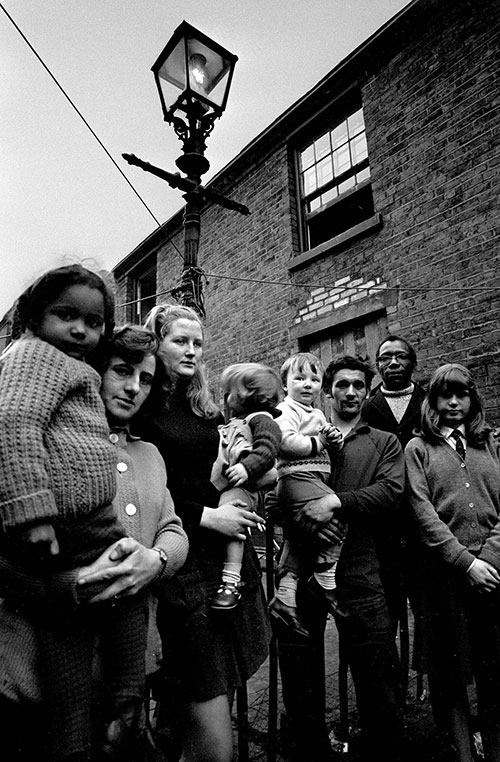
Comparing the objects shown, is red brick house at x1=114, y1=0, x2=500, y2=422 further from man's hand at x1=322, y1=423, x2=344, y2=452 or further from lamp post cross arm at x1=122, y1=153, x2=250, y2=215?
man's hand at x1=322, y1=423, x2=344, y2=452

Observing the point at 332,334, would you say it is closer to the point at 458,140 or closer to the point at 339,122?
the point at 458,140

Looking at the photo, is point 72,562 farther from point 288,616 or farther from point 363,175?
point 363,175

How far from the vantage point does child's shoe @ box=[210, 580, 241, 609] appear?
1716mm

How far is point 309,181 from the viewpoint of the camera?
7078mm

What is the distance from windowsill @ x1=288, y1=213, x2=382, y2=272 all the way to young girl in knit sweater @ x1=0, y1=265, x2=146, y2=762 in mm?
5151

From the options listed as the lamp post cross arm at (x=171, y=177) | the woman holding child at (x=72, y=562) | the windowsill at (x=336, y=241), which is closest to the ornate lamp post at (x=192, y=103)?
the lamp post cross arm at (x=171, y=177)

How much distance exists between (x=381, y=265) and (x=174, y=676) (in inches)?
202

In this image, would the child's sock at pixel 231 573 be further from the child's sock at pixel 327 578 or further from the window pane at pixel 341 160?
the window pane at pixel 341 160

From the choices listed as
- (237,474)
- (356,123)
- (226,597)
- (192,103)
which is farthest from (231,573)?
(356,123)

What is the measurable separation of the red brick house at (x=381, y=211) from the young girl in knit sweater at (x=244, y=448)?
331 centimetres

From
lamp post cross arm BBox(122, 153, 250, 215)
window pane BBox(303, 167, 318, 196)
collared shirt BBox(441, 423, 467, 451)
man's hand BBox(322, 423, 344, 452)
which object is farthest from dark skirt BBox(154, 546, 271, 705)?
window pane BBox(303, 167, 318, 196)

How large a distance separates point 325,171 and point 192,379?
579 centimetres

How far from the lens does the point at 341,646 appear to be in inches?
89.2

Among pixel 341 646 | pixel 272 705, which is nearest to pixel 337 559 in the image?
pixel 341 646
